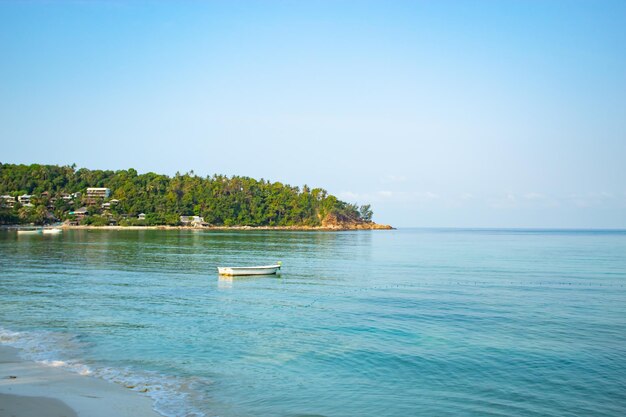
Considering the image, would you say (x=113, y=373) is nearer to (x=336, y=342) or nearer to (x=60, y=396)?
(x=60, y=396)

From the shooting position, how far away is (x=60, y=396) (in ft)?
45.8

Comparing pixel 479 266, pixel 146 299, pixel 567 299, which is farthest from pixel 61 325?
pixel 479 266

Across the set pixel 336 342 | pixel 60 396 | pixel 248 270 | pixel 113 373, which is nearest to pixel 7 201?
pixel 248 270

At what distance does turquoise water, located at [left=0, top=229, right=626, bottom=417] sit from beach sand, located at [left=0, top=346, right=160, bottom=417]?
0.69m

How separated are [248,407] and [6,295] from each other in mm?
26096

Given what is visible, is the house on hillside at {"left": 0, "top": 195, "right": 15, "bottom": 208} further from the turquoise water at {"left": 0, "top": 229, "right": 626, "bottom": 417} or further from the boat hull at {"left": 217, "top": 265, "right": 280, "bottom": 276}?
the boat hull at {"left": 217, "top": 265, "right": 280, "bottom": 276}

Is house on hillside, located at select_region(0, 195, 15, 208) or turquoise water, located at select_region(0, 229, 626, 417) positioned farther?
house on hillside, located at select_region(0, 195, 15, 208)

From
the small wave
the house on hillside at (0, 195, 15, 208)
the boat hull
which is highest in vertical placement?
the house on hillside at (0, 195, 15, 208)

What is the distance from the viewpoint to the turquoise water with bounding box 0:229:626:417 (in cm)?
1483

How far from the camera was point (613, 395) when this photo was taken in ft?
49.8

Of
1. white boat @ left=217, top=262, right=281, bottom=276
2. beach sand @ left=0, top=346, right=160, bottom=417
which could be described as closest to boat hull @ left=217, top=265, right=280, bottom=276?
white boat @ left=217, top=262, right=281, bottom=276

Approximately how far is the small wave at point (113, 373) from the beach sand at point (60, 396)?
398 mm

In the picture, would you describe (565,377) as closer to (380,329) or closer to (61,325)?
(380,329)

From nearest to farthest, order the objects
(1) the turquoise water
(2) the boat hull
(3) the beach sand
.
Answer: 1. (3) the beach sand
2. (1) the turquoise water
3. (2) the boat hull
